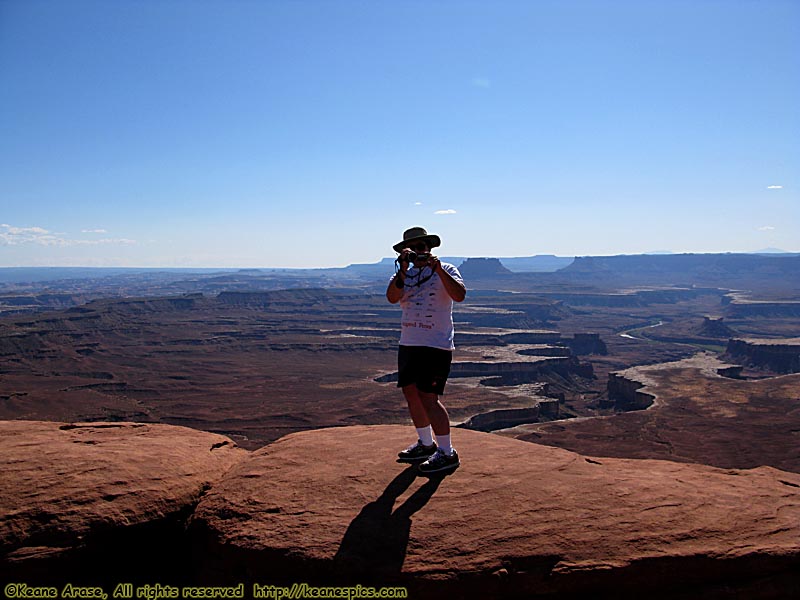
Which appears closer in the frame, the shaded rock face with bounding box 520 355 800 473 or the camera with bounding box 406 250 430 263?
the camera with bounding box 406 250 430 263

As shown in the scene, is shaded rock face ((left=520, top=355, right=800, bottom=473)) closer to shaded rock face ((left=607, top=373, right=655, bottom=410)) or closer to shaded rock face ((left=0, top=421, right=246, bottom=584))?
shaded rock face ((left=607, top=373, right=655, bottom=410))

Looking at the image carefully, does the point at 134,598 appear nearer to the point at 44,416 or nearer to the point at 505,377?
the point at 44,416

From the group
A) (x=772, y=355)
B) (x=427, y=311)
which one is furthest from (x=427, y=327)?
(x=772, y=355)

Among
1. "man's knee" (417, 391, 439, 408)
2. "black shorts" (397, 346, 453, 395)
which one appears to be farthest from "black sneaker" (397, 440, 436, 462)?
"black shorts" (397, 346, 453, 395)

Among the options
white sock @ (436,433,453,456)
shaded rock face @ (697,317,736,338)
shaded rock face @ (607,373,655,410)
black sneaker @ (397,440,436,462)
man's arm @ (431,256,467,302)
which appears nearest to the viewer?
man's arm @ (431,256,467,302)

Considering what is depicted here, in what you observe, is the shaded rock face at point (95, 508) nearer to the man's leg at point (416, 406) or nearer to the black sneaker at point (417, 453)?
the black sneaker at point (417, 453)

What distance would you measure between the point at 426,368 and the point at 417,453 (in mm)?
935

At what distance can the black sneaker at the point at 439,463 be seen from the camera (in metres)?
5.45

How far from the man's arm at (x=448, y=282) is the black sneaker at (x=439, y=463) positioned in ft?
4.85

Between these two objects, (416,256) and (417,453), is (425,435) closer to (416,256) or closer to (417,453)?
(417,453)

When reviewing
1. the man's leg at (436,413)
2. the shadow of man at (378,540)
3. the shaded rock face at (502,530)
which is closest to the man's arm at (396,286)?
the man's leg at (436,413)

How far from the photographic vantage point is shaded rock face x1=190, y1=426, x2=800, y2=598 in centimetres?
414

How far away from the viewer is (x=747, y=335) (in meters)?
108

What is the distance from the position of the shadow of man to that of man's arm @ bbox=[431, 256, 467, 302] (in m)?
1.75
